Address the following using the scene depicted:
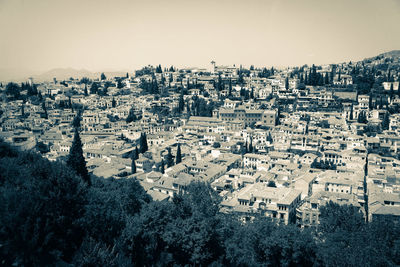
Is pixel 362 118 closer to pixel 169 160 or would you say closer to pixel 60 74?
pixel 169 160

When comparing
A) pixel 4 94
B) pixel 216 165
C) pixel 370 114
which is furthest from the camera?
pixel 4 94

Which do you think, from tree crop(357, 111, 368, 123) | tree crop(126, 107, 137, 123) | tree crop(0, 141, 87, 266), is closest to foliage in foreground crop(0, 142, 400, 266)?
tree crop(0, 141, 87, 266)

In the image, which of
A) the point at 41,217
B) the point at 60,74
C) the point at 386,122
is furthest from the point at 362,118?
the point at 60,74

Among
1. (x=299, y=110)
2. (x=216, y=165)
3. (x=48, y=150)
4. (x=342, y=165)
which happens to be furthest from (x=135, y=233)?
(x=299, y=110)

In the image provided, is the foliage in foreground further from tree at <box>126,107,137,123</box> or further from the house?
tree at <box>126,107,137,123</box>

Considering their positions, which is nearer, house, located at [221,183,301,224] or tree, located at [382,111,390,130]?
house, located at [221,183,301,224]

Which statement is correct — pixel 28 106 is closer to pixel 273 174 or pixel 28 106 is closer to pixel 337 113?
pixel 273 174

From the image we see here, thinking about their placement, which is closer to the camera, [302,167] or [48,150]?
[302,167]
